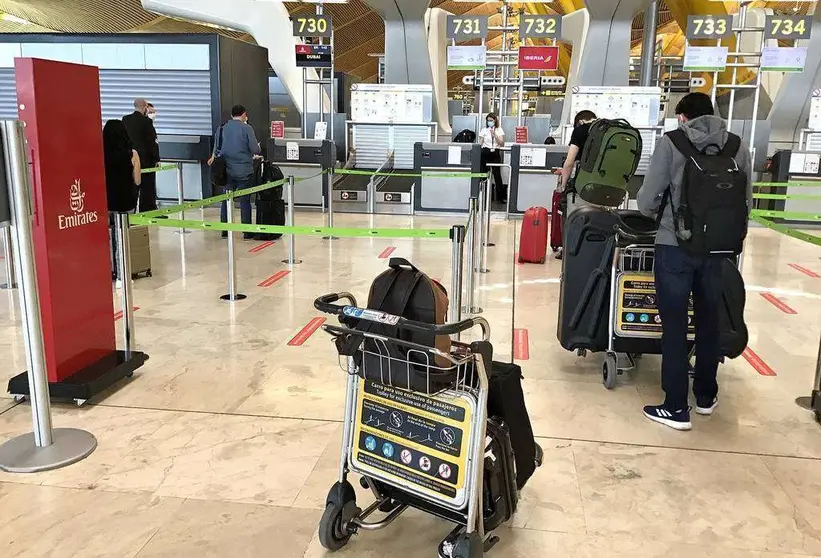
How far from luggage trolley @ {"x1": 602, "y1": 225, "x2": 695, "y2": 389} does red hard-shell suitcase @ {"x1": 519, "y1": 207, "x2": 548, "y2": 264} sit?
3.54 m

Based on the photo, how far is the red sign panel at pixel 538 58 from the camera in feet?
40.9

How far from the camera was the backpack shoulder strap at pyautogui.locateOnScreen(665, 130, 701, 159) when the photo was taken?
3225 mm

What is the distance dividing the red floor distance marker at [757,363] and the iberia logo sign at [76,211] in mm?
4050

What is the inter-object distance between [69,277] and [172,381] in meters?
0.85

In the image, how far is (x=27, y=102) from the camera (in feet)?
10.8

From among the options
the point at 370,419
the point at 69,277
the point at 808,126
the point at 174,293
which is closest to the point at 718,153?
the point at 370,419

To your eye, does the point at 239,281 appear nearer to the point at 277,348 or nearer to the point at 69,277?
the point at 277,348

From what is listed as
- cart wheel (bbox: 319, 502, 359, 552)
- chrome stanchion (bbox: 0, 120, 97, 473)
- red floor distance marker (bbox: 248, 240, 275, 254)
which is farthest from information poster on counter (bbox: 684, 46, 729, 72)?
cart wheel (bbox: 319, 502, 359, 552)

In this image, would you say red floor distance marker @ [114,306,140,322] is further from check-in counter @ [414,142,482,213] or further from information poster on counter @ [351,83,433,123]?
information poster on counter @ [351,83,433,123]

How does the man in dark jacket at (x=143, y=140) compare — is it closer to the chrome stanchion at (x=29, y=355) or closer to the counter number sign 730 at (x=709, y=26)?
the chrome stanchion at (x=29, y=355)

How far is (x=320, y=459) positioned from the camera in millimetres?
3158

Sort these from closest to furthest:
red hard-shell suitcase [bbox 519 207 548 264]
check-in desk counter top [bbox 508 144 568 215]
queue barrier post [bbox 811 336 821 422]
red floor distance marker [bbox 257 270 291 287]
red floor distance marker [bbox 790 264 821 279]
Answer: queue barrier post [bbox 811 336 821 422] → red floor distance marker [bbox 257 270 291 287] → red floor distance marker [bbox 790 264 821 279] → red hard-shell suitcase [bbox 519 207 548 264] → check-in desk counter top [bbox 508 144 568 215]

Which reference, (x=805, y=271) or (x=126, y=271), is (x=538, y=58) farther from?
(x=126, y=271)

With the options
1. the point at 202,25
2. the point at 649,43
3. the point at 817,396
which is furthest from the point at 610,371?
the point at 202,25
